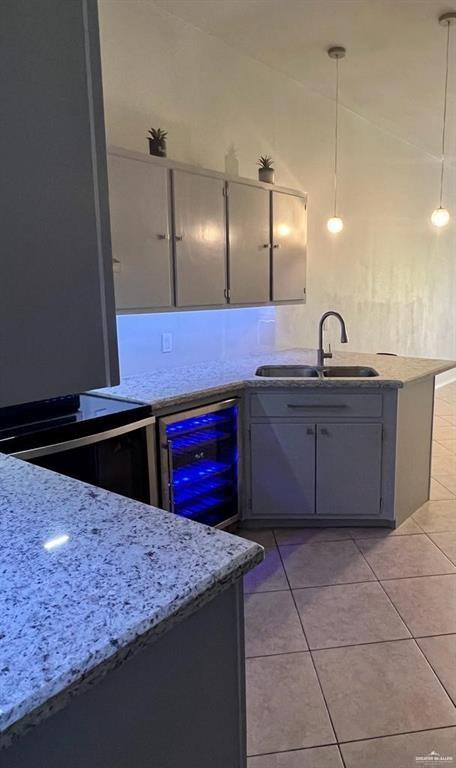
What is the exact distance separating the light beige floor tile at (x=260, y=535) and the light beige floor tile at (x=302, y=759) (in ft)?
4.36

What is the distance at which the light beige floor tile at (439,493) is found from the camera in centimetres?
365

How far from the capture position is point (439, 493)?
3729mm

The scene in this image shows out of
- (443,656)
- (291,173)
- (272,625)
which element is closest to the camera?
(443,656)

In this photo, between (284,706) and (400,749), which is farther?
(284,706)

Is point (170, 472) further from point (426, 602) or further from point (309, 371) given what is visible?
point (426, 602)

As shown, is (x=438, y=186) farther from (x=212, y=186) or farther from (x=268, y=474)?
(x=268, y=474)

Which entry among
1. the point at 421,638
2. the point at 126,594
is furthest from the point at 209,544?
the point at 421,638

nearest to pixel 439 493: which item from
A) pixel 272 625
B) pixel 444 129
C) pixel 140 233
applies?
pixel 272 625

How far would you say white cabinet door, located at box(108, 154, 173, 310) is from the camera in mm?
2721

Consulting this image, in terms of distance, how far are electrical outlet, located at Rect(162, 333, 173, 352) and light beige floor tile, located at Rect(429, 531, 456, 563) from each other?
197 centimetres

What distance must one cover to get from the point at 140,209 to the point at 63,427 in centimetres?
132

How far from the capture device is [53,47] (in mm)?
633

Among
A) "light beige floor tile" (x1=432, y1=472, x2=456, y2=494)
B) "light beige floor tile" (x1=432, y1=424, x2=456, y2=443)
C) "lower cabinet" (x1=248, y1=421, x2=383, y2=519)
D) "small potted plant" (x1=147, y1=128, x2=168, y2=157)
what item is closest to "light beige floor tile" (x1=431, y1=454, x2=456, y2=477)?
"light beige floor tile" (x1=432, y1=472, x2=456, y2=494)

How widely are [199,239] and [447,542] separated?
227 centimetres
